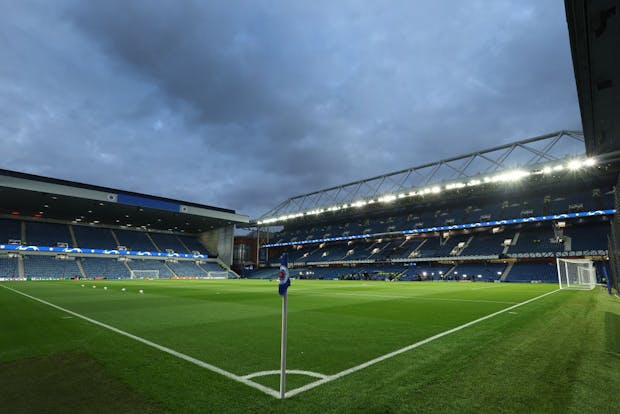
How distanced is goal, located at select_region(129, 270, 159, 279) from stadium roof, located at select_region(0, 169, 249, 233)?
10004 millimetres

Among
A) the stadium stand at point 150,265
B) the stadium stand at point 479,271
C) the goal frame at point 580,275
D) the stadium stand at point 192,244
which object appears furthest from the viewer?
the stadium stand at point 192,244

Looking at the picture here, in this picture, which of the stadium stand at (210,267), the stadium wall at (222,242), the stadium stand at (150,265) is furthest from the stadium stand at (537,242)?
the stadium stand at (150,265)

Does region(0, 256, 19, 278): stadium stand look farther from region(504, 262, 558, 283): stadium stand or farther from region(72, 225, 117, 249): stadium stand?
region(504, 262, 558, 283): stadium stand

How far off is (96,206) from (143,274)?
45.9 feet

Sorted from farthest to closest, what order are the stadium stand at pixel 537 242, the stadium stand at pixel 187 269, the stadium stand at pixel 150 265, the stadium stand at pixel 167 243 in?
1. the stadium stand at pixel 167 243
2. the stadium stand at pixel 187 269
3. the stadium stand at pixel 150 265
4. the stadium stand at pixel 537 242

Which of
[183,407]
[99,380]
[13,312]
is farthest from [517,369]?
[13,312]

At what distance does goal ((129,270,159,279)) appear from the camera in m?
53.8

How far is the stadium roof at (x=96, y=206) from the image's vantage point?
4041 cm

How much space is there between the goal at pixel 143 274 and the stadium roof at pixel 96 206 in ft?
32.8

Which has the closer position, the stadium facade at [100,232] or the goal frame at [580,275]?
the goal frame at [580,275]

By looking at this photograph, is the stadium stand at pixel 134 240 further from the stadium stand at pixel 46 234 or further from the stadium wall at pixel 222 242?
the stadium wall at pixel 222 242

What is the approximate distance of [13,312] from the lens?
34.6 feet

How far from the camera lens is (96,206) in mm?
49469

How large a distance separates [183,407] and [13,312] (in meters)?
11.4
